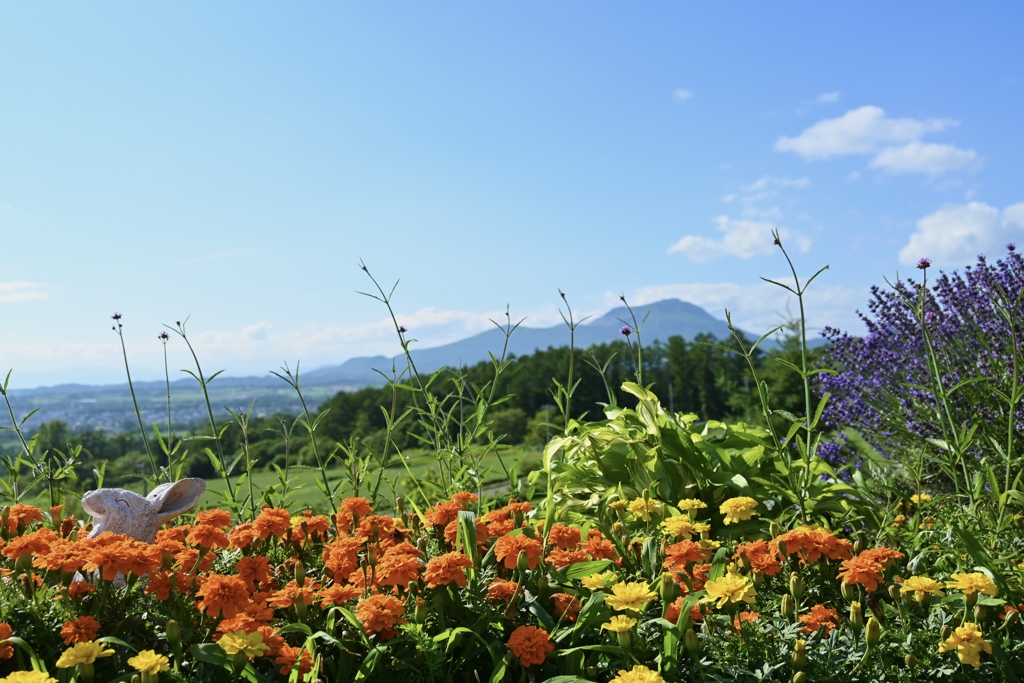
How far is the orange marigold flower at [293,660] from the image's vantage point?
4.91 ft

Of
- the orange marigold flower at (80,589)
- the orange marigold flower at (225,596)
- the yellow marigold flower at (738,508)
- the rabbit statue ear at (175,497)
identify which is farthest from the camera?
the rabbit statue ear at (175,497)

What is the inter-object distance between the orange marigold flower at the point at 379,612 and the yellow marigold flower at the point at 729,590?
0.64 meters

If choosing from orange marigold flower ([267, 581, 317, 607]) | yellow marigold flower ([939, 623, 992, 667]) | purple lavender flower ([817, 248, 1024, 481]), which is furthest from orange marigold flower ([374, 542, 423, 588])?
purple lavender flower ([817, 248, 1024, 481])

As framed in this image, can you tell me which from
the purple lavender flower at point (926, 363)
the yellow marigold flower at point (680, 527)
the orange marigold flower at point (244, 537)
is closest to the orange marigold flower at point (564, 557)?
the yellow marigold flower at point (680, 527)

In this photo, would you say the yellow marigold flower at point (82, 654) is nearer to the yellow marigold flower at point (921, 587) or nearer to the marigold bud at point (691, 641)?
the marigold bud at point (691, 641)

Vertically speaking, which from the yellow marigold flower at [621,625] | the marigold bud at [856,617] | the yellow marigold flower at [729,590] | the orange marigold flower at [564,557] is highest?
the orange marigold flower at [564,557]

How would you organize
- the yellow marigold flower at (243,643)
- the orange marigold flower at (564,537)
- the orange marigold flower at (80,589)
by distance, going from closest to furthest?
1. the yellow marigold flower at (243,643)
2. the orange marigold flower at (80,589)
3. the orange marigold flower at (564,537)

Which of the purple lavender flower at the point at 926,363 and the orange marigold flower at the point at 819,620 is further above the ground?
the purple lavender flower at the point at 926,363

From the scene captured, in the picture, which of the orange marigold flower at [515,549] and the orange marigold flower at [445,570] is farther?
the orange marigold flower at [515,549]

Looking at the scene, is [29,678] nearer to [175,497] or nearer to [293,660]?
[293,660]

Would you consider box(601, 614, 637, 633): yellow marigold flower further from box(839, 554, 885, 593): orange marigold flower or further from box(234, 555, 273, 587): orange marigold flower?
box(234, 555, 273, 587): orange marigold flower

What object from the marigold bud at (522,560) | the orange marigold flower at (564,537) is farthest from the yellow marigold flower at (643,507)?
the marigold bud at (522,560)

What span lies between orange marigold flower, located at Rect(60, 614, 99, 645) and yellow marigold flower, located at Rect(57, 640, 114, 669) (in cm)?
11

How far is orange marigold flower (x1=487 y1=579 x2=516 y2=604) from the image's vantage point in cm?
167
